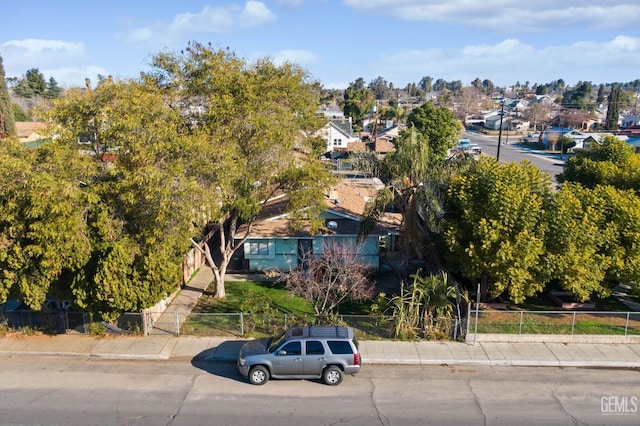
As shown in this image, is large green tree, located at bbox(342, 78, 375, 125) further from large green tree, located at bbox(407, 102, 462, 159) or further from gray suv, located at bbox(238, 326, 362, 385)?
gray suv, located at bbox(238, 326, 362, 385)

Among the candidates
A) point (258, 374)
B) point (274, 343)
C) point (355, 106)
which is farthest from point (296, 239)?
point (355, 106)

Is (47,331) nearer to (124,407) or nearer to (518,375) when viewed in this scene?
(124,407)

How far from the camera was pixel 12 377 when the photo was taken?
52.6 ft

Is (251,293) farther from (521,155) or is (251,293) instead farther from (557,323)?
(521,155)

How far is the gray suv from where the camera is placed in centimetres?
1546

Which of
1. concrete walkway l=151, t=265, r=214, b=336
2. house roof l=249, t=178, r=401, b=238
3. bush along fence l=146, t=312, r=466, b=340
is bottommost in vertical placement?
concrete walkway l=151, t=265, r=214, b=336

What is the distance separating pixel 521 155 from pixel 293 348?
2690 inches

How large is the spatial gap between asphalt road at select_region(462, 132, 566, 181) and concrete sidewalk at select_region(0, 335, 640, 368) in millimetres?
40582

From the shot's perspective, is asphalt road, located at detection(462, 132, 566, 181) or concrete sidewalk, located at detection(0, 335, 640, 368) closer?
concrete sidewalk, located at detection(0, 335, 640, 368)

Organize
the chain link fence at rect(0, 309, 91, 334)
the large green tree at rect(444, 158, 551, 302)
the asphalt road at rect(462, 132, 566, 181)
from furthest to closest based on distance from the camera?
the asphalt road at rect(462, 132, 566, 181), the chain link fence at rect(0, 309, 91, 334), the large green tree at rect(444, 158, 551, 302)

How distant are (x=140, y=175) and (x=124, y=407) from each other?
692 cm

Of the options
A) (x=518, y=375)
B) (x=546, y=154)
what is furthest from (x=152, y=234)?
(x=546, y=154)

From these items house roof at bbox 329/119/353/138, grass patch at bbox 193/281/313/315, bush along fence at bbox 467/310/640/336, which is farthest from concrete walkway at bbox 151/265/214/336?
house roof at bbox 329/119/353/138

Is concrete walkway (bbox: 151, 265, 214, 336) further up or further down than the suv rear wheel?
further down
